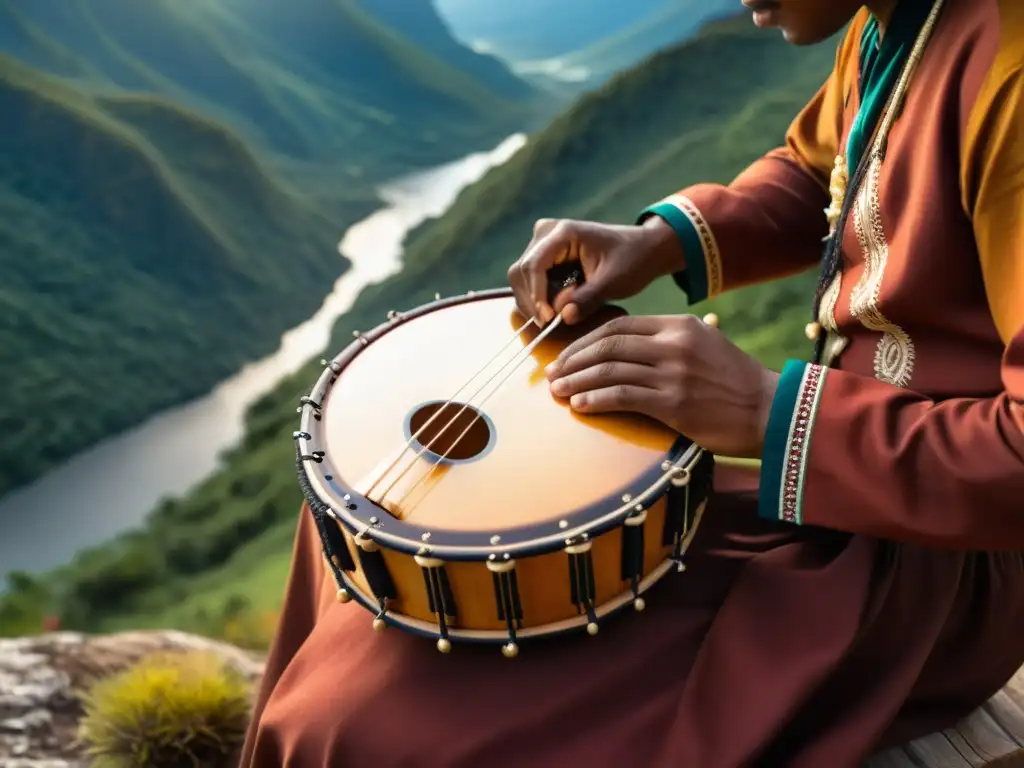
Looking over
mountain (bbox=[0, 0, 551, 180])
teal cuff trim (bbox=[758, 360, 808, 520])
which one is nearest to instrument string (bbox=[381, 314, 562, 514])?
teal cuff trim (bbox=[758, 360, 808, 520])

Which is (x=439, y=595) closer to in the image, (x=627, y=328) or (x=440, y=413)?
(x=440, y=413)

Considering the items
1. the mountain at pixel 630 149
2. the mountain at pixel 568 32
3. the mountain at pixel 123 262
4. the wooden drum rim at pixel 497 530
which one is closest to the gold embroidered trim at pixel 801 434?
the wooden drum rim at pixel 497 530

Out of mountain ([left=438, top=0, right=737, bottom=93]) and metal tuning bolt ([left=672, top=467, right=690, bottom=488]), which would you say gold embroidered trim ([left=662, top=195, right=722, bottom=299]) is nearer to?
metal tuning bolt ([left=672, top=467, right=690, bottom=488])

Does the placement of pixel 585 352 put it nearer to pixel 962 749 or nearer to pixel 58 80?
pixel 962 749

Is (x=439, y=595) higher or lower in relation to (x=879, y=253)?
lower

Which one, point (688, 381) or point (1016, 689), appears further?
point (1016, 689)

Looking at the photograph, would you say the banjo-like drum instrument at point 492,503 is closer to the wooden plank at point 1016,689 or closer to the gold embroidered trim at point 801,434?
the gold embroidered trim at point 801,434

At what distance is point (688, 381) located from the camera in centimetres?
90

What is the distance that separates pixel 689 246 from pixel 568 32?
528 cm

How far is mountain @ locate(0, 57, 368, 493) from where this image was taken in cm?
281

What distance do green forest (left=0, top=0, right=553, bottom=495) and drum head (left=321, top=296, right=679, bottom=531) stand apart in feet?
6.80

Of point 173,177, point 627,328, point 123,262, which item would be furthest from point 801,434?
point 173,177

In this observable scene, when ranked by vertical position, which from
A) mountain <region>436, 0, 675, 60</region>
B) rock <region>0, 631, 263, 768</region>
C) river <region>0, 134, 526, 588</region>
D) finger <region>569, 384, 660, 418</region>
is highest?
finger <region>569, 384, 660, 418</region>

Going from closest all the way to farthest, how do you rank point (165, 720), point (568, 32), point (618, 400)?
point (618, 400), point (165, 720), point (568, 32)
